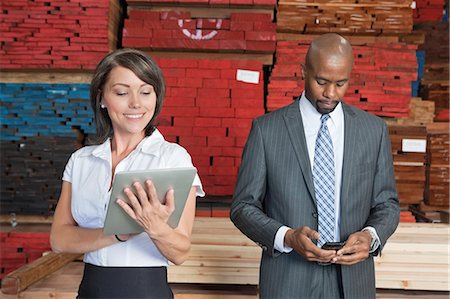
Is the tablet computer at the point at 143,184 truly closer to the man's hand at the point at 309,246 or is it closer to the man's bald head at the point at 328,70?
the man's hand at the point at 309,246

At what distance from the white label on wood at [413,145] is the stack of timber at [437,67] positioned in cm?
69

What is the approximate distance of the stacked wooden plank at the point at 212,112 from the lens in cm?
470

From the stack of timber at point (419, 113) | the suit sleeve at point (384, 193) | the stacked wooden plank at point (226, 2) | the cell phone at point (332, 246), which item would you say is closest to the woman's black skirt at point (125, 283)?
the cell phone at point (332, 246)

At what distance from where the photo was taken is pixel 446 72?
18.3ft

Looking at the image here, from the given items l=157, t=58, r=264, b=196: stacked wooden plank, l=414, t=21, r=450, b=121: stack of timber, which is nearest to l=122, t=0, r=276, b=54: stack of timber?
l=157, t=58, r=264, b=196: stacked wooden plank

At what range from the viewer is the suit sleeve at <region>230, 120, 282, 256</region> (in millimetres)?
2029

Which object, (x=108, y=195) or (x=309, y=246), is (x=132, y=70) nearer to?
(x=108, y=195)

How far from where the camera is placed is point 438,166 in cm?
501

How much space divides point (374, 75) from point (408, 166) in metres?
0.99

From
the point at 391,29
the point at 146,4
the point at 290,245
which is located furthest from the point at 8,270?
the point at 391,29

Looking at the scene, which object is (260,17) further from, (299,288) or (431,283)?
(299,288)

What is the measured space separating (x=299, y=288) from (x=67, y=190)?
3.46ft

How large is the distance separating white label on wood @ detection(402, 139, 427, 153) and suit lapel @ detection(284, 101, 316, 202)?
2.97m

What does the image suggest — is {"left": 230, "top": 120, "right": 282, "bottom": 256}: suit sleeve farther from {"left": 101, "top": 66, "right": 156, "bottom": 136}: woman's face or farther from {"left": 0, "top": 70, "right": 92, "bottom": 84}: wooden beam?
{"left": 0, "top": 70, "right": 92, "bottom": 84}: wooden beam
